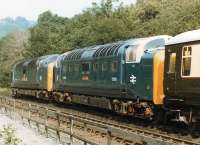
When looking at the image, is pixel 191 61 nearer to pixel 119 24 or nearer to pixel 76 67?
pixel 76 67

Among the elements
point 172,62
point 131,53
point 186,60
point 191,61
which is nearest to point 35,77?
point 131,53

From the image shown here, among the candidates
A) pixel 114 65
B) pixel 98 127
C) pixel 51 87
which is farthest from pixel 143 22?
pixel 98 127

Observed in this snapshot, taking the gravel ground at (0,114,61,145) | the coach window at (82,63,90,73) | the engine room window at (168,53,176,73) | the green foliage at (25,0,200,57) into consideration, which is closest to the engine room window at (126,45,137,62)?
the engine room window at (168,53,176,73)

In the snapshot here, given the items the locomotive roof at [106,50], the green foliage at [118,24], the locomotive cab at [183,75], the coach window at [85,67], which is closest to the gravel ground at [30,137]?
the locomotive cab at [183,75]

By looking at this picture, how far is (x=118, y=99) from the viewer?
24797 millimetres

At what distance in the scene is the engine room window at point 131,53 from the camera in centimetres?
2278

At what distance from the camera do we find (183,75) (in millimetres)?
18109

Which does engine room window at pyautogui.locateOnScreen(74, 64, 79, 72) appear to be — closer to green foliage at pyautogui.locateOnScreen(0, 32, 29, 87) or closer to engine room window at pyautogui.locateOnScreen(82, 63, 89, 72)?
engine room window at pyautogui.locateOnScreen(82, 63, 89, 72)

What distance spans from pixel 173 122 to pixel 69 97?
39.6ft

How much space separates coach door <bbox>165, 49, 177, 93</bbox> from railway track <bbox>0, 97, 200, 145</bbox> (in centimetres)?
176

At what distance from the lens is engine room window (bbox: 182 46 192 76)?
17.8m

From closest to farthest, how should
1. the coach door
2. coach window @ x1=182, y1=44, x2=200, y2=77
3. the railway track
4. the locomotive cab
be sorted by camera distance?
the railway track → coach window @ x1=182, y1=44, x2=200, y2=77 → the locomotive cab → the coach door

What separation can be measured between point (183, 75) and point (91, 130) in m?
3.77

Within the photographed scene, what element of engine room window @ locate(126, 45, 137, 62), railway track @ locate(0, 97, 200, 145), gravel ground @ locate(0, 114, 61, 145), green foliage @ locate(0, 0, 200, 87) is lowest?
gravel ground @ locate(0, 114, 61, 145)
